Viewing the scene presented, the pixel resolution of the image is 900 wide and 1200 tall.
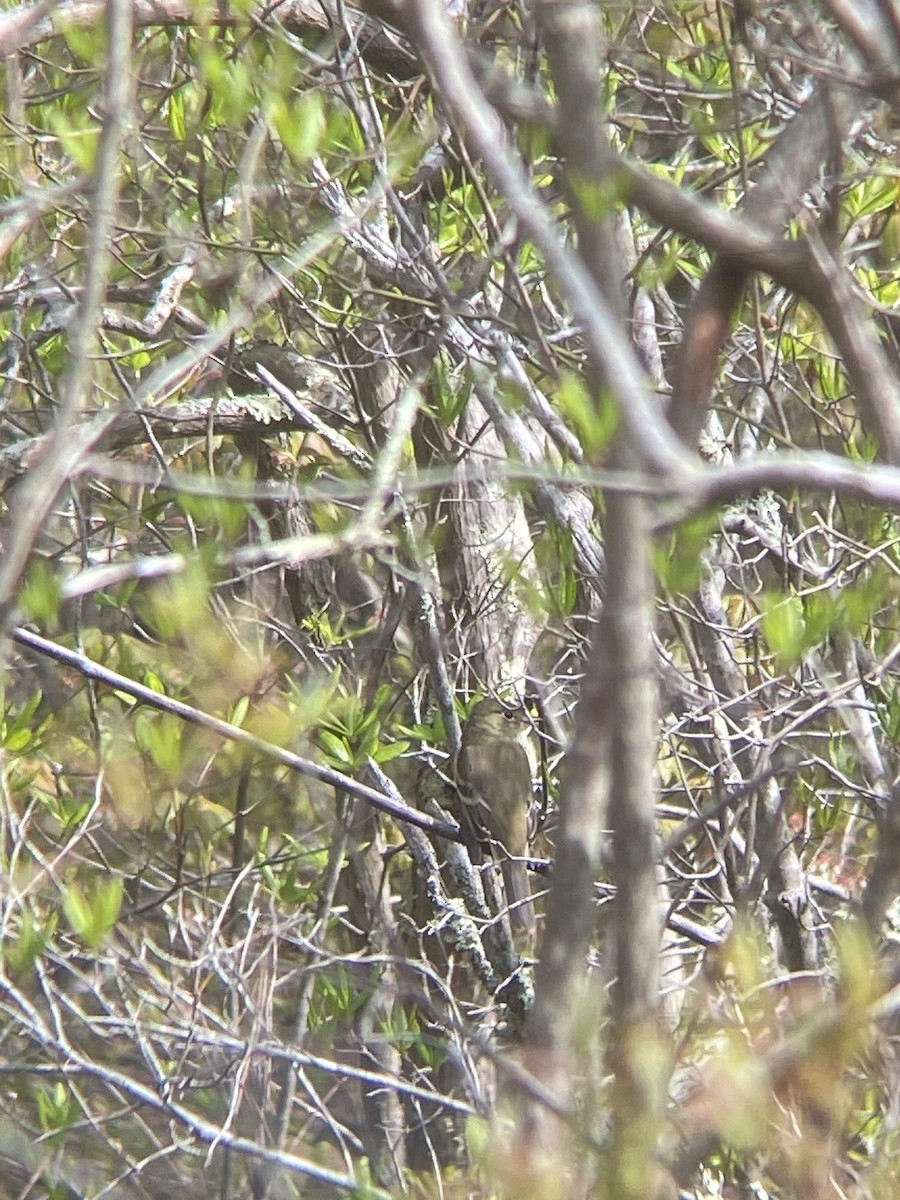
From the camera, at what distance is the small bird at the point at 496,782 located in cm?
326

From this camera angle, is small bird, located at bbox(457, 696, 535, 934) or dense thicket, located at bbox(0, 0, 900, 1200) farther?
small bird, located at bbox(457, 696, 535, 934)

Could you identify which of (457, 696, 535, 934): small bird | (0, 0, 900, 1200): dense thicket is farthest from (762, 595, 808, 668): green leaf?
(457, 696, 535, 934): small bird

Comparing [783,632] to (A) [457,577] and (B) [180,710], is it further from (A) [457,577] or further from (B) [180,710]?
(A) [457,577]

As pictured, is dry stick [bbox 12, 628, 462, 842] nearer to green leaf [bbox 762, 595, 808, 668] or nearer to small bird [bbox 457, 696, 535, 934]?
small bird [bbox 457, 696, 535, 934]

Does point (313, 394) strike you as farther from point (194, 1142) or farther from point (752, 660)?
point (194, 1142)

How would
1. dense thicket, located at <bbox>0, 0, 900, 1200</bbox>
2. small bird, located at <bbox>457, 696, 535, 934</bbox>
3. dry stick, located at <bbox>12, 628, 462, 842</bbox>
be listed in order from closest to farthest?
dense thicket, located at <bbox>0, 0, 900, 1200</bbox>
dry stick, located at <bbox>12, 628, 462, 842</bbox>
small bird, located at <bbox>457, 696, 535, 934</bbox>

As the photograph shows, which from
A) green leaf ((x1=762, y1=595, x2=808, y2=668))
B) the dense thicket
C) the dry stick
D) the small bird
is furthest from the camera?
the small bird

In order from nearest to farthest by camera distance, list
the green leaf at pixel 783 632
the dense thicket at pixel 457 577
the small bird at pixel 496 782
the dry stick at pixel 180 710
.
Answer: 1. the dense thicket at pixel 457 577
2. the green leaf at pixel 783 632
3. the dry stick at pixel 180 710
4. the small bird at pixel 496 782

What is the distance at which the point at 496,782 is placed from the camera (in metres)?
3.27

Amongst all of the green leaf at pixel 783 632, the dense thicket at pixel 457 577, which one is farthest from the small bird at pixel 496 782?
the green leaf at pixel 783 632

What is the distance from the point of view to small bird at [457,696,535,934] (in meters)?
3.26

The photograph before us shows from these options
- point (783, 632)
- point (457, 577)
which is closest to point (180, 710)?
point (783, 632)

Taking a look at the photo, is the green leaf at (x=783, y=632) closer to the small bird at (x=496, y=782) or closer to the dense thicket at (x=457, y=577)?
the dense thicket at (x=457, y=577)

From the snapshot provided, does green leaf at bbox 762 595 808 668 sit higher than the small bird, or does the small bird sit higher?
green leaf at bbox 762 595 808 668
